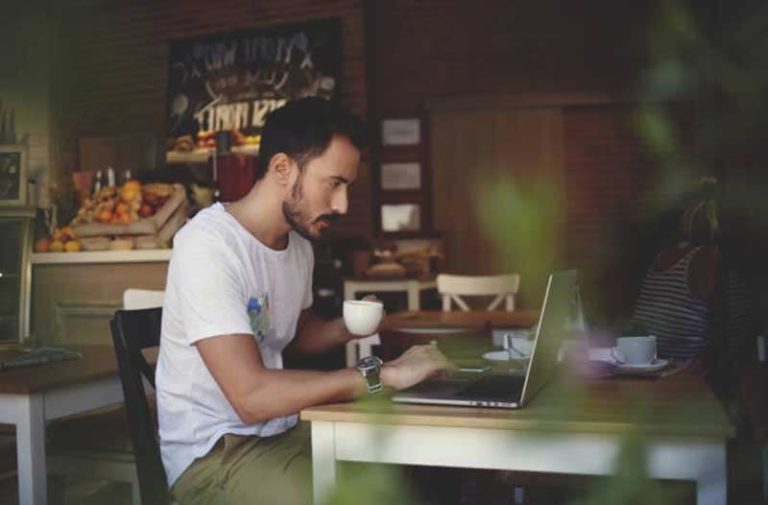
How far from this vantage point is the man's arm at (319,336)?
214cm

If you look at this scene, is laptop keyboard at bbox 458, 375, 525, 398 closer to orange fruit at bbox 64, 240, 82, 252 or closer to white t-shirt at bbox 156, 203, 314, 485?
white t-shirt at bbox 156, 203, 314, 485

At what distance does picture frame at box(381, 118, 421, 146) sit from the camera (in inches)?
310

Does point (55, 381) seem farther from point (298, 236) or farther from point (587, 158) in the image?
point (587, 158)

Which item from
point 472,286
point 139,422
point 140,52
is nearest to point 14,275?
point 472,286

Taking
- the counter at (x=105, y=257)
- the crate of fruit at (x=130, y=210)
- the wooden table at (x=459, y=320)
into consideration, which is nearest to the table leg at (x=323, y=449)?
the wooden table at (x=459, y=320)

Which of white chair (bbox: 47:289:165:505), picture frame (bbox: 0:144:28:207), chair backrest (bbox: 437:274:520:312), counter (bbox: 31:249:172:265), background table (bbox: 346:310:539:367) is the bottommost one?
white chair (bbox: 47:289:165:505)

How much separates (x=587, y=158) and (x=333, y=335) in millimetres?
5831

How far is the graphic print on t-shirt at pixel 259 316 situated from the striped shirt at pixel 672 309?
1401 millimetres

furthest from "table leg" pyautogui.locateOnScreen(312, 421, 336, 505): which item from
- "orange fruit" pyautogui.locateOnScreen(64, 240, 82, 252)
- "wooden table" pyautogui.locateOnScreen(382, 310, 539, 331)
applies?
"orange fruit" pyautogui.locateOnScreen(64, 240, 82, 252)

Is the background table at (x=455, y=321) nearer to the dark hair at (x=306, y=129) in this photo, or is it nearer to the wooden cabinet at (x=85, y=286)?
the wooden cabinet at (x=85, y=286)

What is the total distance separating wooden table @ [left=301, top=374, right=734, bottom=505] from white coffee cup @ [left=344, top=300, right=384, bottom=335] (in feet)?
1.19

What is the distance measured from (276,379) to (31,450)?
31.6 inches

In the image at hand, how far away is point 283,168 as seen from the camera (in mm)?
1868

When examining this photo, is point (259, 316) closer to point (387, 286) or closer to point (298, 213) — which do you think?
point (298, 213)
